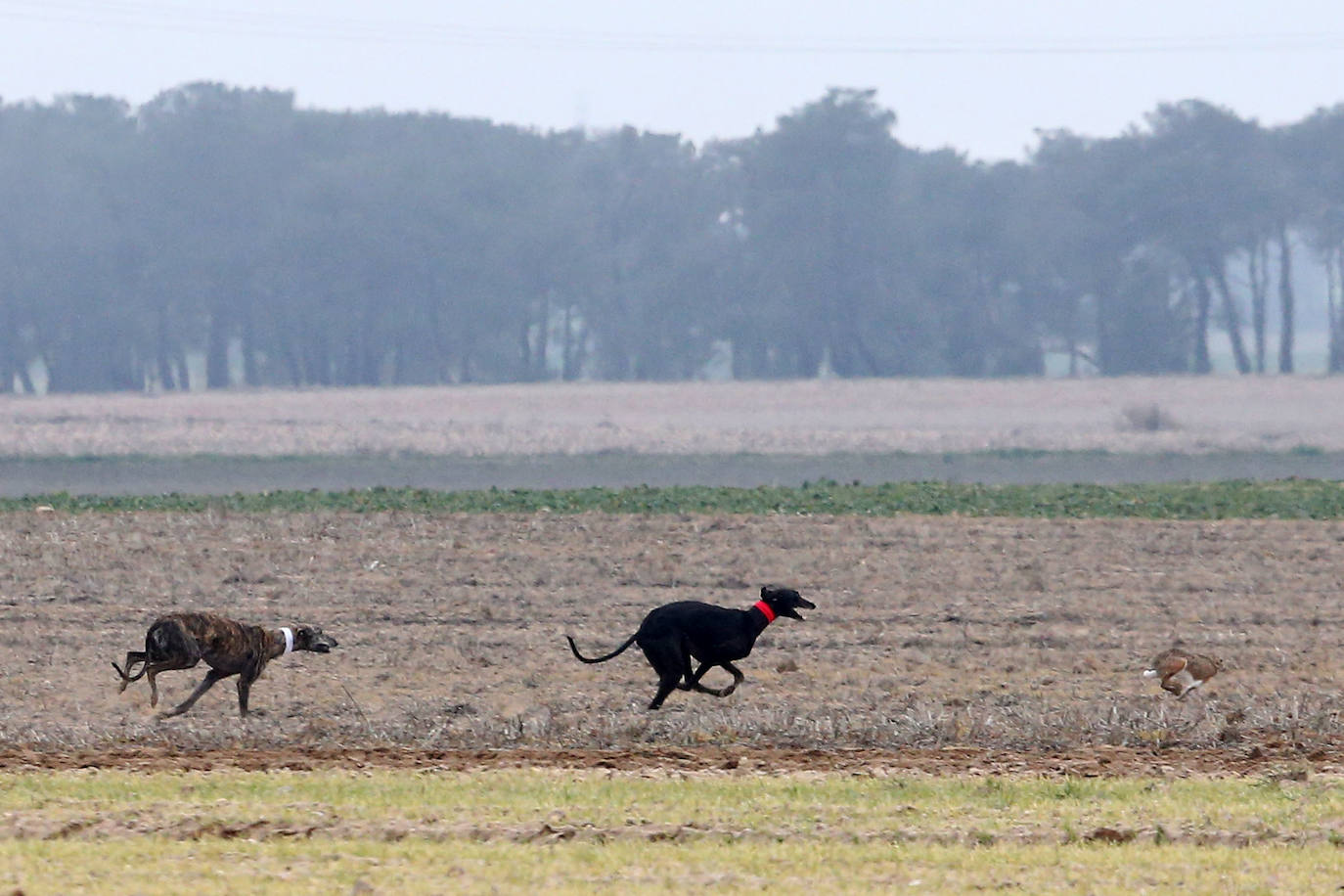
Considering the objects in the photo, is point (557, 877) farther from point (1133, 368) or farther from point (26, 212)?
point (26, 212)

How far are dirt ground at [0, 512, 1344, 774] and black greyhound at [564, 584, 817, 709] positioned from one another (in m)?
0.35

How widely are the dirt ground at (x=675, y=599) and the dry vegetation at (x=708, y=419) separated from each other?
74.1 feet

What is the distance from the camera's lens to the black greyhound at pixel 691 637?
45.8 feet

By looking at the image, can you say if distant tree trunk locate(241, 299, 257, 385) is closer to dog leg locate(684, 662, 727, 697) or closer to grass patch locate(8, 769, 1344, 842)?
dog leg locate(684, 662, 727, 697)

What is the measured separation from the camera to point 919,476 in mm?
39812

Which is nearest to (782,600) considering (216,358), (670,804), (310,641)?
(310,641)

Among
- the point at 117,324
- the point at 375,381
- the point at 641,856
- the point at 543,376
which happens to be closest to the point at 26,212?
the point at 117,324

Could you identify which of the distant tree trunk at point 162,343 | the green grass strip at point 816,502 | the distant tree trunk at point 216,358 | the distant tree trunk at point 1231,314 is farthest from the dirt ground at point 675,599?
the distant tree trunk at point 216,358

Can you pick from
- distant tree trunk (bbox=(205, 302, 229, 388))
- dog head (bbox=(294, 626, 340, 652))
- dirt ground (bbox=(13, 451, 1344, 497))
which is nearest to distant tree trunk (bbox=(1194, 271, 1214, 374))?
dirt ground (bbox=(13, 451, 1344, 497))

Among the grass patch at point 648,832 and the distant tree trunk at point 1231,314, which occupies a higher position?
the distant tree trunk at point 1231,314

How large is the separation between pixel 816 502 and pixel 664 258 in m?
63.6

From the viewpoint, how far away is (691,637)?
46.1 feet

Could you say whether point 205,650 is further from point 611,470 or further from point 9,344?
point 9,344

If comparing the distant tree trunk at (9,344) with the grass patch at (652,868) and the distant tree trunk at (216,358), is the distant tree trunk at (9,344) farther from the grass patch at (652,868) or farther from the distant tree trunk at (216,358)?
the grass patch at (652,868)
